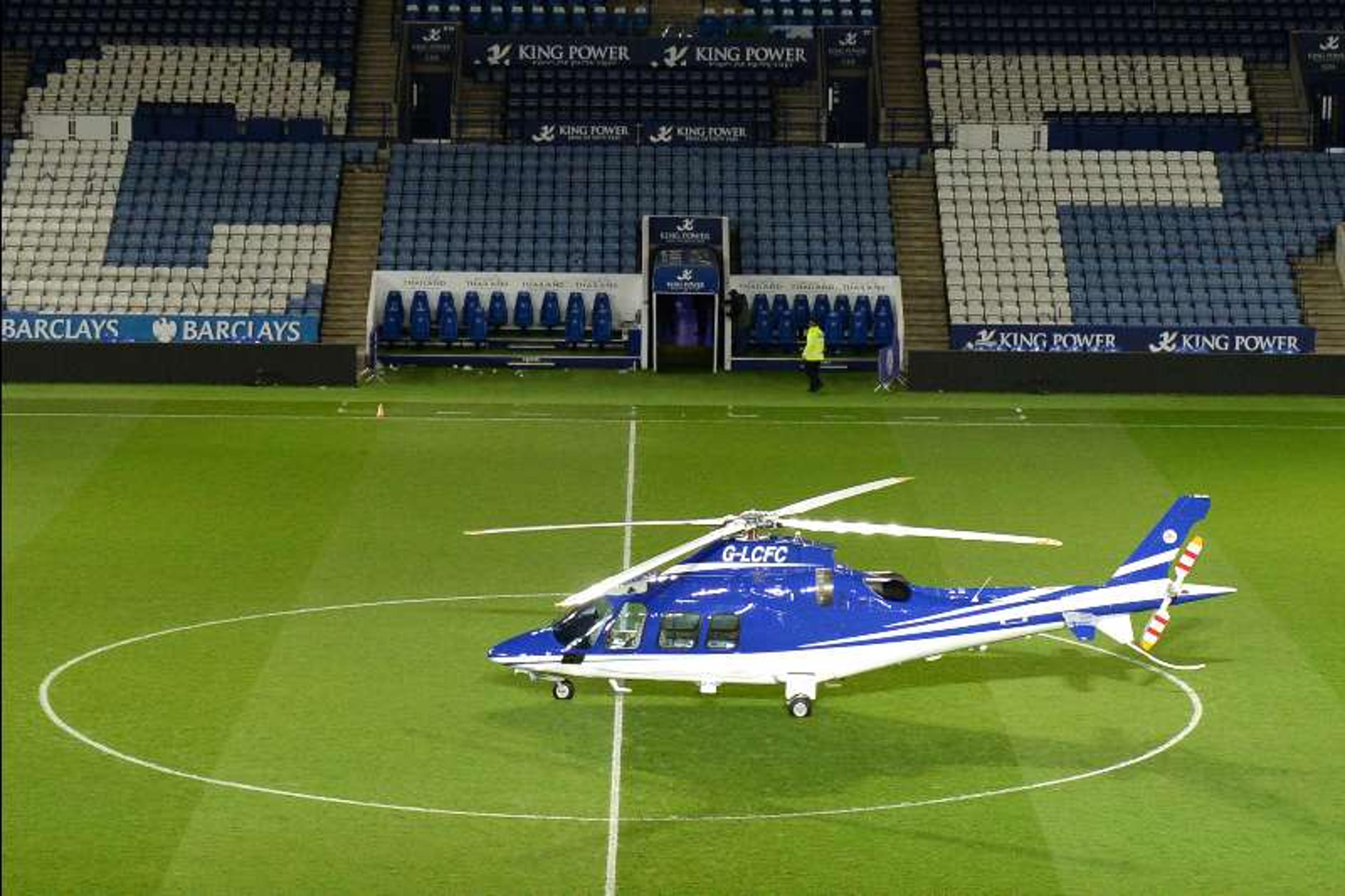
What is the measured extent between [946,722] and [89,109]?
39.7 metres

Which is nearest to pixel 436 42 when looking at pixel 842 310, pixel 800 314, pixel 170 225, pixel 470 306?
pixel 170 225

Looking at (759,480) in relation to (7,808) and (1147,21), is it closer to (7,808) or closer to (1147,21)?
(1147,21)

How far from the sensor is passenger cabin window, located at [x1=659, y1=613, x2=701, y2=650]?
2247 cm

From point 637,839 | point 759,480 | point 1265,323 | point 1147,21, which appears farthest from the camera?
point 1147,21

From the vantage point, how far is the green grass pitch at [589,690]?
1894 centimetres

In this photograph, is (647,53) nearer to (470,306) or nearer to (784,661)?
(470,306)

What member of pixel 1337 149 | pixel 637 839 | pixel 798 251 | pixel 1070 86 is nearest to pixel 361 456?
pixel 798 251

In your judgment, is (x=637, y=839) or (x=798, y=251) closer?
(x=637, y=839)

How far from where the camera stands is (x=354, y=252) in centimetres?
5141

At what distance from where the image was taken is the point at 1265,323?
161 ft

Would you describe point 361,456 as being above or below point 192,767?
above

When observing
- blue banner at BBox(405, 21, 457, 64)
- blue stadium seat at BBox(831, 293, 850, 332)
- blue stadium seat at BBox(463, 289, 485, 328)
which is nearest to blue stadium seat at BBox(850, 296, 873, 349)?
blue stadium seat at BBox(831, 293, 850, 332)

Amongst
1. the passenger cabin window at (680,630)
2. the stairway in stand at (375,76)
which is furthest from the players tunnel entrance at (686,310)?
the passenger cabin window at (680,630)

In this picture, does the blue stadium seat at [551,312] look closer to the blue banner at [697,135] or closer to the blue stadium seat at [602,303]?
the blue stadium seat at [602,303]
